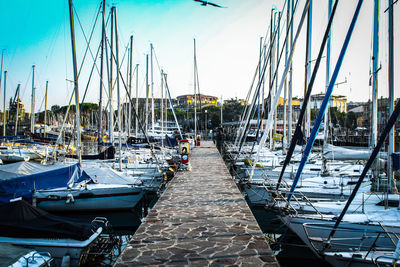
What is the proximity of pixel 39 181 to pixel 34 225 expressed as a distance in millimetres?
5153

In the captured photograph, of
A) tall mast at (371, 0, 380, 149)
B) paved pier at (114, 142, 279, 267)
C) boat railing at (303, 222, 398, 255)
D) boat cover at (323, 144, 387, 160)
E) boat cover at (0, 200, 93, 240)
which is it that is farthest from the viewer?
boat cover at (323, 144, 387, 160)

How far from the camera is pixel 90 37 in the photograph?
21.3 metres

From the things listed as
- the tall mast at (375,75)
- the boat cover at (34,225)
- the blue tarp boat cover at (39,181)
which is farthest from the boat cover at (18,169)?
the tall mast at (375,75)

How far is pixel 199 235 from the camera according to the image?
7.23 metres

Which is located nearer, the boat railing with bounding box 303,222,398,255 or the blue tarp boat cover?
the boat railing with bounding box 303,222,398,255

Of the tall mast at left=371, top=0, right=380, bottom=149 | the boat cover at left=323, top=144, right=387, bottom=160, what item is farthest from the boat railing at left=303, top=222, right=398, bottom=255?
the boat cover at left=323, top=144, right=387, bottom=160

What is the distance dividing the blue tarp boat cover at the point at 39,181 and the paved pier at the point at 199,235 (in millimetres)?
4926

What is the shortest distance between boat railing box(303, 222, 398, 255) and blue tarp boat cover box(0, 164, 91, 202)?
Result: 10235mm

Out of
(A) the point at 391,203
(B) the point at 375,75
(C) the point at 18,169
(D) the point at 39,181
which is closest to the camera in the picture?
(A) the point at 391,203

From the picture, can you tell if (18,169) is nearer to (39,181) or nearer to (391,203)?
(39,181)

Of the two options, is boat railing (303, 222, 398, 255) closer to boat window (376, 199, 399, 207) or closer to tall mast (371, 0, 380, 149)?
boat window (376, 199, 399, 207)

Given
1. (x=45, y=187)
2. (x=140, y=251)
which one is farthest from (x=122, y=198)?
(x=140, y=251)

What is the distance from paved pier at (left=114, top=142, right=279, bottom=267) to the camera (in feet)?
19.4

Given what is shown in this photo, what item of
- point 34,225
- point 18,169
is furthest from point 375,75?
point 18,169
